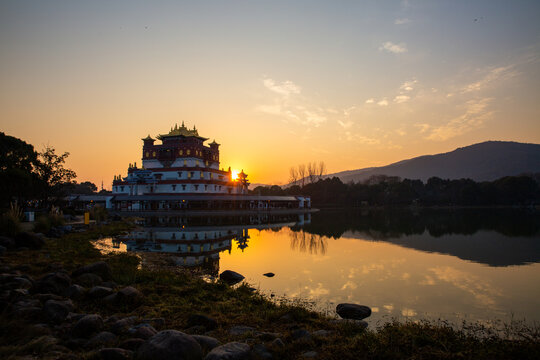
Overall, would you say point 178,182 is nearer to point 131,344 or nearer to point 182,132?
point 182,132

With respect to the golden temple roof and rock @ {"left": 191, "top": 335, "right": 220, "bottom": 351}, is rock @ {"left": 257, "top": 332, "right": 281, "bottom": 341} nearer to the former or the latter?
rock @ {"left": 191, "top": 335, "right": 220, "bottom": 351}

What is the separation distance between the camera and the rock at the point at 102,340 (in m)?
6.24

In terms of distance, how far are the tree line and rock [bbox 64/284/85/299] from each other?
81052 mm

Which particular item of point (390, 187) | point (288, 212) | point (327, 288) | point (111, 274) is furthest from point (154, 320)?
point (390, 187)

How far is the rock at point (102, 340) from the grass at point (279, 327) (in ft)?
1.98

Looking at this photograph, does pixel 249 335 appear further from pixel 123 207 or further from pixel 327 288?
pixel 123 207

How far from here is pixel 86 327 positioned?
22.2ft

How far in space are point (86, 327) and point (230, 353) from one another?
11.5ft

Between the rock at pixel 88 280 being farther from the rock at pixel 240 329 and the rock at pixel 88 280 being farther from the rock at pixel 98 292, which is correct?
the rock at pixel 240 329

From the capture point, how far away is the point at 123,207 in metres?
61.8

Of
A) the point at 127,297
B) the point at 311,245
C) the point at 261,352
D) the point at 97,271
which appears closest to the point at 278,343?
the point at 261,352

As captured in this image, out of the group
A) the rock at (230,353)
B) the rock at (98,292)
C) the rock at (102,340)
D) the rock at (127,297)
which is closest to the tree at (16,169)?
the rock at (98,292)

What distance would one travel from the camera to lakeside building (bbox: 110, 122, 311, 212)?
61062 mm

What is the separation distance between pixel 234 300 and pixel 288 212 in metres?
55.2
